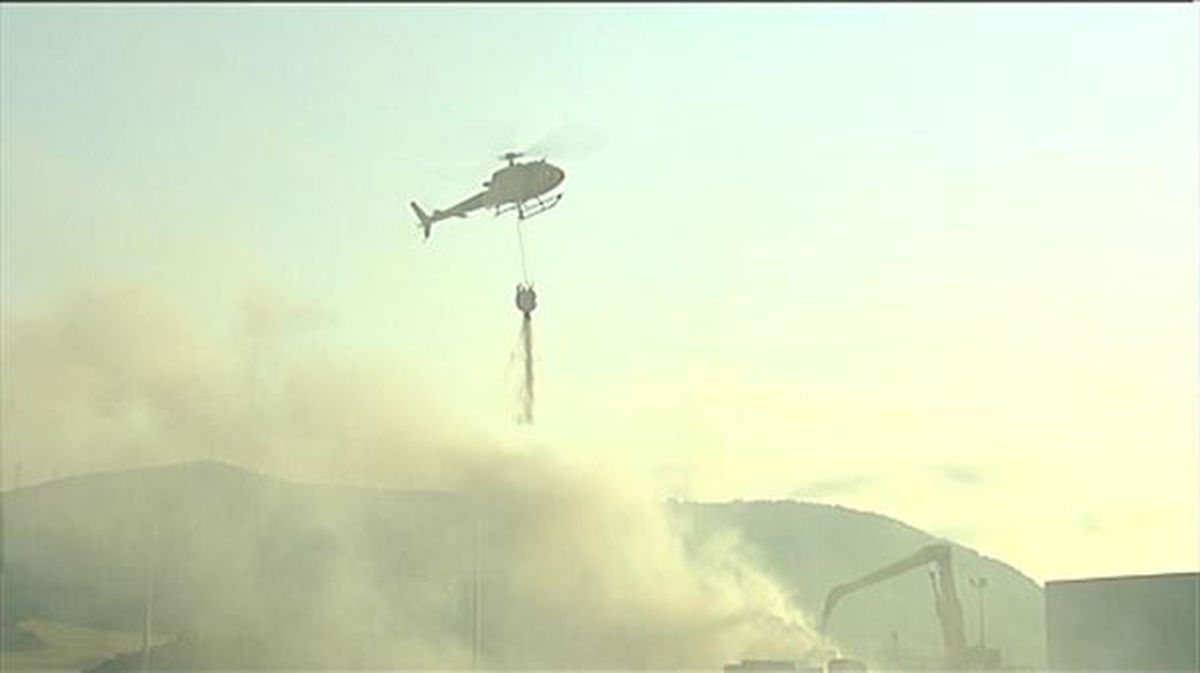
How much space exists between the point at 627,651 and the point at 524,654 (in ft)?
19.6

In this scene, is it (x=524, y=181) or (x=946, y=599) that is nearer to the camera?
(x=524, y=181)

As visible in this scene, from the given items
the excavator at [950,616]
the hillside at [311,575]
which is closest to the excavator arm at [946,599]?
the excavator at [950,616]

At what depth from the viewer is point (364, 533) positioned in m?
85.6

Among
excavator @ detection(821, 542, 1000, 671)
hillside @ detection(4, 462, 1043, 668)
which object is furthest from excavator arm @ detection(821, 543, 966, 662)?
hillside @ detection(4, 462, 1043, 668)

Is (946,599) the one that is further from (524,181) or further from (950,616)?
(524,181)

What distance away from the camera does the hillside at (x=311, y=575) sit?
211ft

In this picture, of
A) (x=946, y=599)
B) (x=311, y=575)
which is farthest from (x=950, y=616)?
(x=311, y=575)

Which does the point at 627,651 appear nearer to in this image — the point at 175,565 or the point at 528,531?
the point at 528,531

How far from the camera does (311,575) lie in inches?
3162

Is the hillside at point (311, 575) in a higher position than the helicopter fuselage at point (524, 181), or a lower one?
lower

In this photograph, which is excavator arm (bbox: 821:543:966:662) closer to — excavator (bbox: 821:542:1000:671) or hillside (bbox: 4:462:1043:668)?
excavator (bbox: 821:542:1000:671)

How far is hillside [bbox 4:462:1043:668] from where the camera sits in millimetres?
64375

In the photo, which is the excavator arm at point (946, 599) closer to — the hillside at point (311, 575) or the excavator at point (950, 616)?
the excavator at point (950, 616)

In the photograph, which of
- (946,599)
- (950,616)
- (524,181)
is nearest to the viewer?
(524,181)
